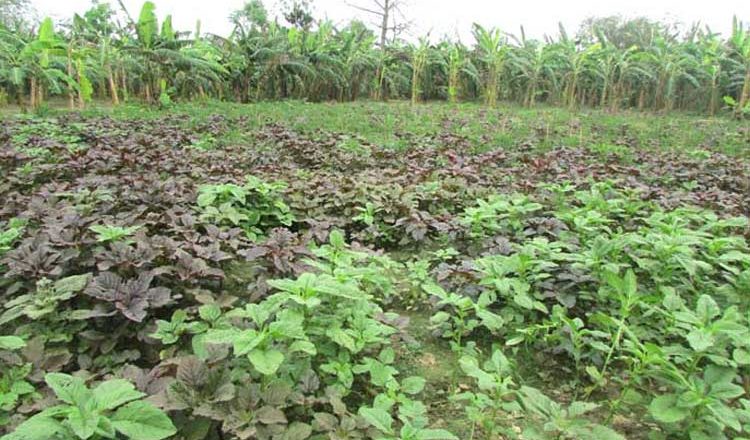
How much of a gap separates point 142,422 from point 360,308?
1049mm

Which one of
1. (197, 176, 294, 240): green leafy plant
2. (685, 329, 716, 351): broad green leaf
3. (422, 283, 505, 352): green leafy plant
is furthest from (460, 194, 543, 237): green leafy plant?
(685, 329, 716, 351): broad green leaf

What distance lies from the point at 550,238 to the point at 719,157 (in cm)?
462

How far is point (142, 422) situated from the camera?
5.23 ft

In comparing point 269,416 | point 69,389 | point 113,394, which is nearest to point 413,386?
point 269,416

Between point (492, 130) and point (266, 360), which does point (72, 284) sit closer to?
point (266, 360)

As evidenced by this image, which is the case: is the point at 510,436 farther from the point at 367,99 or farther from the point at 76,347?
the point at 367,99

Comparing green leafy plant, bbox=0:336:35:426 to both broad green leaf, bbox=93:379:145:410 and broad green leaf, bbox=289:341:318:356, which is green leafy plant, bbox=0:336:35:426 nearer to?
broad green leaf, bbox=93:379:145:410

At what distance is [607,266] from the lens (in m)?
2.72

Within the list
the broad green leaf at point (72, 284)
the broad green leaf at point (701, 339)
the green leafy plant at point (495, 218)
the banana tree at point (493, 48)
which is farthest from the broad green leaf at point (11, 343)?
the banana tree at point (493, 48)

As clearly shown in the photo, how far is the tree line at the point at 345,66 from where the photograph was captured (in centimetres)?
1318

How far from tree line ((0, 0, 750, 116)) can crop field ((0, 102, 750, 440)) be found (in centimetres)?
914

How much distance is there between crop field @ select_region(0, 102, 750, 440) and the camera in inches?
72.5

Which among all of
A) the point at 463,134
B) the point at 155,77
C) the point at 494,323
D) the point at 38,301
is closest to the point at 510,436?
the point at 494,323

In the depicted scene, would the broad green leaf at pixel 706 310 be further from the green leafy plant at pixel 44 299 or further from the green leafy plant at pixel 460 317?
the green leafy plant at pixel 44 299
